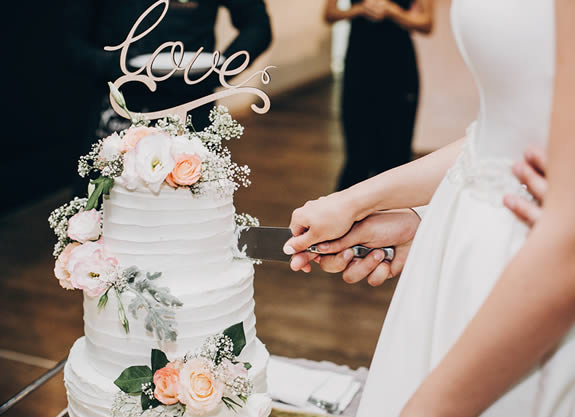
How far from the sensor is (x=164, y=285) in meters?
1.36

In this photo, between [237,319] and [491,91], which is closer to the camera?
[491,91]

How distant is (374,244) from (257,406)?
0.41 metres

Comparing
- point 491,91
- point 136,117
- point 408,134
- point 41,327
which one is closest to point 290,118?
point 408,134

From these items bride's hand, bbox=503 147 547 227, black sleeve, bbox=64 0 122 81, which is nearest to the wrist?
black sleeve, bbox=64 0 122 81

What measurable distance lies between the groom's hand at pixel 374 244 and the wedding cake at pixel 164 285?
194 millimetres

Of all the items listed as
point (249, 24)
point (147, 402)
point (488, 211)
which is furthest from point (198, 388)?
point (249, 24)

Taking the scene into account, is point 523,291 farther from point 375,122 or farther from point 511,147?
point 375,122

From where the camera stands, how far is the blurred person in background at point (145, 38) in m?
2.31

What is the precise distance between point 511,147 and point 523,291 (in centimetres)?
24

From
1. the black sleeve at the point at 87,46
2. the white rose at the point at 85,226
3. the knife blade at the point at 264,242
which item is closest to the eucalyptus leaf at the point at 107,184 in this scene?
the white rose at the point at 85,226

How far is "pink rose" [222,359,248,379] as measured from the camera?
132 centimetres

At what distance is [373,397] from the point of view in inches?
44.2

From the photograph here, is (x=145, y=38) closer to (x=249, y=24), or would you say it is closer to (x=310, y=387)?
(x=249, y=24)

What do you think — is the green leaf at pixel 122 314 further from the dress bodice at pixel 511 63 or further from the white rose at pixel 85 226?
the dress bodice at pixel 511 63
